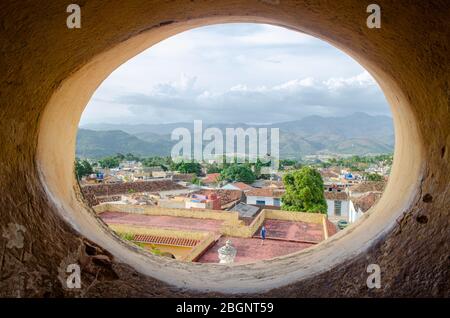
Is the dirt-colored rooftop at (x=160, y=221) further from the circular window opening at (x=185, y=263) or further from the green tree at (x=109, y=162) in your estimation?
the green tree at (x=109, y=162)

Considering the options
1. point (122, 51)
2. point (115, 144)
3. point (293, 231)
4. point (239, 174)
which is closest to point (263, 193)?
point (239, 174)

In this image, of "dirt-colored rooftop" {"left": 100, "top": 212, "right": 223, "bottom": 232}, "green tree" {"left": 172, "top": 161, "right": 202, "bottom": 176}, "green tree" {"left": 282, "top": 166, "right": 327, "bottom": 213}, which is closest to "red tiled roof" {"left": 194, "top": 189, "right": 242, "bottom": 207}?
"green tree" {"left": 282, "top": 166, "right": 327, "bottom": 213}

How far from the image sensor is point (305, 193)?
70.3 feet

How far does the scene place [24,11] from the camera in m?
1.72

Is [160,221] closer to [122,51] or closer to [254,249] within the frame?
[254,249]

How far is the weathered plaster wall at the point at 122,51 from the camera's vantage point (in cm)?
180

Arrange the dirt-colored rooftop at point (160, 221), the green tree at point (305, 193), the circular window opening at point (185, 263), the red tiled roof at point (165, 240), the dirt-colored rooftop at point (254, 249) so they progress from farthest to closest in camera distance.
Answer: the green tree at point (305, 193), the dirt-colored rooftop at point (160, 221), the red tiled roof at point (165, 240), the dirt-colored rooftop at point (254, 249), the circular window opening at point (185, 263)

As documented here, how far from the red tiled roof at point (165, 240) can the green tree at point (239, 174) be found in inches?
1056

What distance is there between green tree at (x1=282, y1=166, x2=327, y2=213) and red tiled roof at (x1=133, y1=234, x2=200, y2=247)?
9.61 meters

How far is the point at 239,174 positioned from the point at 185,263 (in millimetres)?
37539

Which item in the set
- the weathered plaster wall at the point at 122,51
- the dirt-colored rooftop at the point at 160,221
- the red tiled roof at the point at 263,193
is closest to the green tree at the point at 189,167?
the red tiled roof at the point at 263,193

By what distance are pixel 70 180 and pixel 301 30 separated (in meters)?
1.82

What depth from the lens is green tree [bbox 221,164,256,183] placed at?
4016 centimetres
